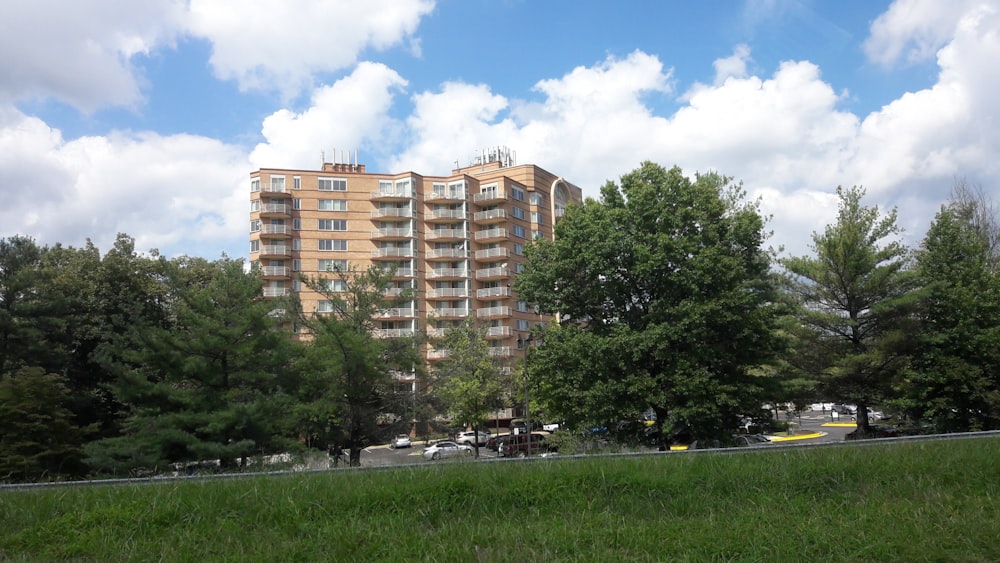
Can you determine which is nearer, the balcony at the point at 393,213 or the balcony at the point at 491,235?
the balcony at the point at 393,213

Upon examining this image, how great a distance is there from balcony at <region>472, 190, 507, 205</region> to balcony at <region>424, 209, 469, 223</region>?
2137mm

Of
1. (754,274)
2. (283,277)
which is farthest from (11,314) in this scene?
(283,277)

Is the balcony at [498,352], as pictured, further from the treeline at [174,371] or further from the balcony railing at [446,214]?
the balcony railing at [446,214]

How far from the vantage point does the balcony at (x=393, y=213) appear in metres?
73.1

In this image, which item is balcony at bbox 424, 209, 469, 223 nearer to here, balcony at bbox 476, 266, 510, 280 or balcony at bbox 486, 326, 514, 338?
balcony at bbox 476, 266, 510, 280

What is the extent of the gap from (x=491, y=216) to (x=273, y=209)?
23306 millimetres

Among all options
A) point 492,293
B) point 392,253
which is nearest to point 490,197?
point 492,293

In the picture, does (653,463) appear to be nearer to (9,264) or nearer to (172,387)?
(172,387)

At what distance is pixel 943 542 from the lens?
6.32m

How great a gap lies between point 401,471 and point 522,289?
21155mm

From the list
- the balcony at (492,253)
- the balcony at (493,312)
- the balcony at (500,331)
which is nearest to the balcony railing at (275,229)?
the balcony at (492,253)

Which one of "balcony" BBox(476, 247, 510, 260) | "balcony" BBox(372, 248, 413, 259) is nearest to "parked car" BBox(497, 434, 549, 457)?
"balcony" BBox(372, 248, 413, 259)

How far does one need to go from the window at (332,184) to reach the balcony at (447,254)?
11.6 m

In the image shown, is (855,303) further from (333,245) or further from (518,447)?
(333,245)
